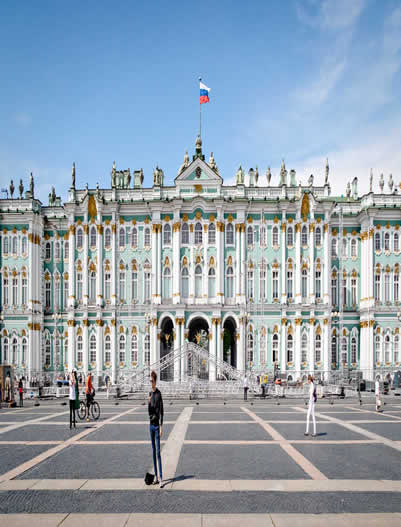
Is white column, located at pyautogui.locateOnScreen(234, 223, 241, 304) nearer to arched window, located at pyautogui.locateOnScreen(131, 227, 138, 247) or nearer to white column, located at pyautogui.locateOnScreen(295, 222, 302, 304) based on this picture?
white column, located at pyautogui.locateOnScreen(295, 222, 302, 304)

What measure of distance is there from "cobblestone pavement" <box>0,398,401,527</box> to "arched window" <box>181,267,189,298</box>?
30517 millimetres

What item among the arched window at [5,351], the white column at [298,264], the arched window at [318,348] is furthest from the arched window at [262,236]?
the arched window at [5,351]

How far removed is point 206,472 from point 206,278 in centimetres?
4154

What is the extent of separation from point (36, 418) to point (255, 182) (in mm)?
40949

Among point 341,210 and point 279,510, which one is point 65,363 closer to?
point 341,210

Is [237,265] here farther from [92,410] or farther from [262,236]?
[92,410]

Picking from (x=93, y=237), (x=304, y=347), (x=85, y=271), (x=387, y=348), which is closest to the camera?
(x=304, y=347)

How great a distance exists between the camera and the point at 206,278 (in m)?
55.5

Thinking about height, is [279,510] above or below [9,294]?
below

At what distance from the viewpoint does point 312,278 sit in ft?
184

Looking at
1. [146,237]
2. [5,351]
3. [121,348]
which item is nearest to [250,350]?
[121,348]

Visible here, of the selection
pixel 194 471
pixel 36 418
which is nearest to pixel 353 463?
pixel 194 471

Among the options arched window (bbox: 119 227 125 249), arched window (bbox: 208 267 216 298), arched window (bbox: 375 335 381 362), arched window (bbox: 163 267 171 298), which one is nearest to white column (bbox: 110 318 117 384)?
arched window (bbox: 163 267 171 298)

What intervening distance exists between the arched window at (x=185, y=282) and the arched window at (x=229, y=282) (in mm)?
4342
